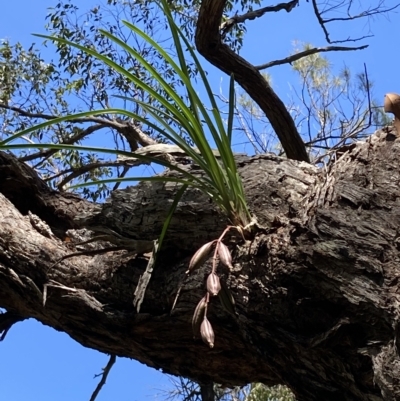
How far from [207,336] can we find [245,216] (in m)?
0.38

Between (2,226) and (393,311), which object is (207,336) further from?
(2,226)

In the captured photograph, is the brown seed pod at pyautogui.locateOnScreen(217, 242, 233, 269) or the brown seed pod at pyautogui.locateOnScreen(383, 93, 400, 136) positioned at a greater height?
the brown seed pod at pyautogui.locateOnScreen(383, 93, 400, 136)

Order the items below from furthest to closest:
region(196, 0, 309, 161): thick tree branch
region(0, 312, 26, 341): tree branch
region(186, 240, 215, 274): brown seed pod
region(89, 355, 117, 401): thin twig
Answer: region(196, 0, 309, 161): thick tree branch, region(89, 355, 117, 401): thin twig, region(0, 312, 26, 341): tree branch, region(186, 240, 215, 274): brown seed pod

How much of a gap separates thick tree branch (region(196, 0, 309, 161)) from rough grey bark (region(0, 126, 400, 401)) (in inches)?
39.9

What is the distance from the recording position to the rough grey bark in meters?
1.25

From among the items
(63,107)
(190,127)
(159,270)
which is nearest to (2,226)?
(159,270)

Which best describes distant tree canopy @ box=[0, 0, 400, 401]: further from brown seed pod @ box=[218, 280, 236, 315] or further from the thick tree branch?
the thick tree branch

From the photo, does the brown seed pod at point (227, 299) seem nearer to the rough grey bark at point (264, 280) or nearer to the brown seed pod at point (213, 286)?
the rough grey bark at point (264, 280)

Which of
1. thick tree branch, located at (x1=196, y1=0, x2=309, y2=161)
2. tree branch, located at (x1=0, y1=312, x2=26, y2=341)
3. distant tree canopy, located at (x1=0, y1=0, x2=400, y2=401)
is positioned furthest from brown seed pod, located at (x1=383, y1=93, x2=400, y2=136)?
tree branch, located at (x1=0, y1=312, x2=26, y2=341)

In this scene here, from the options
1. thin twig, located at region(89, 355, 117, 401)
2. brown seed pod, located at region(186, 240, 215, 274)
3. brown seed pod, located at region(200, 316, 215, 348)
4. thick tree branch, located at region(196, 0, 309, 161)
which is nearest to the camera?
brown seed pod, located at region(200, 316, 215, 348)

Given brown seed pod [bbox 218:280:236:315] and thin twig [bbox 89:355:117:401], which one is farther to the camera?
thin twig [bbox 89:355:117:401]

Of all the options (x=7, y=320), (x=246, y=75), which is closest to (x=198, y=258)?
(x=7, y=320)

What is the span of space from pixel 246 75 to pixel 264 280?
5.01ft

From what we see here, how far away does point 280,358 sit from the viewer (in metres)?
1.38
